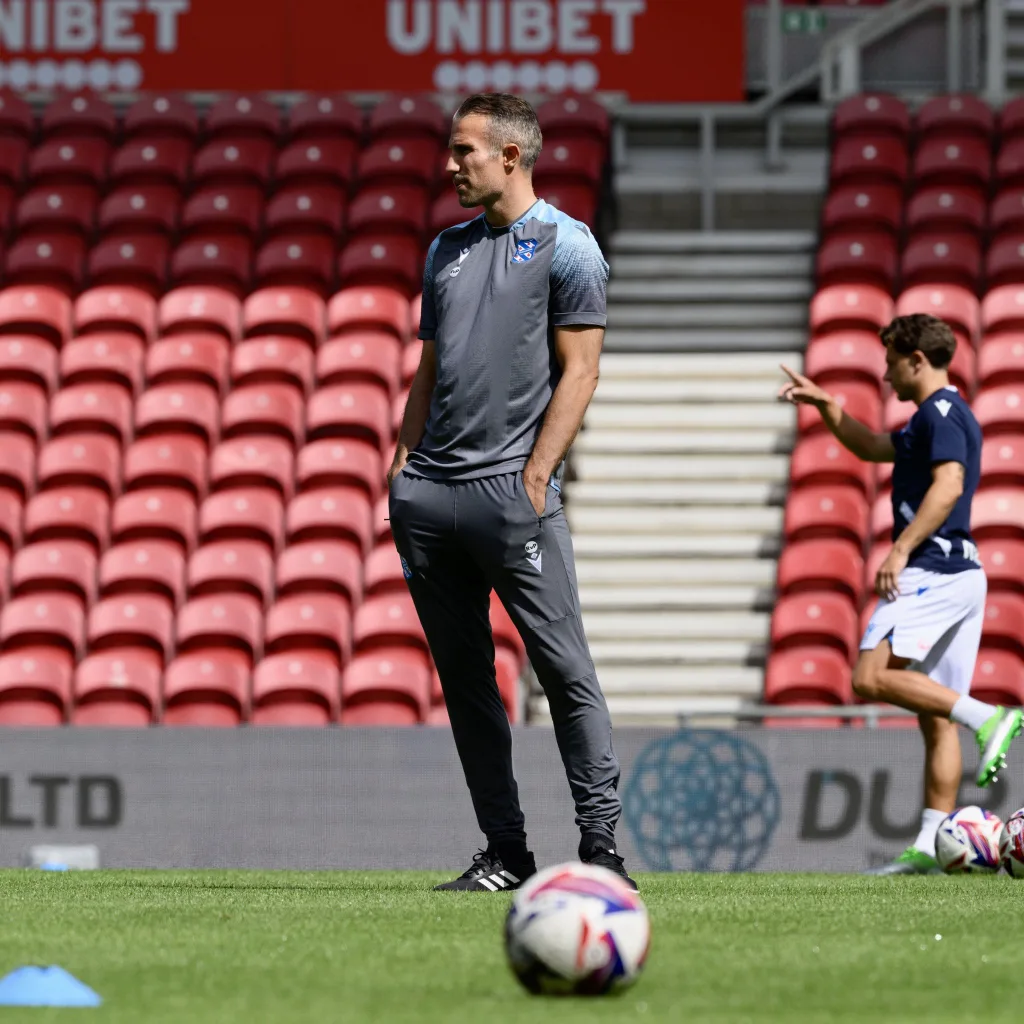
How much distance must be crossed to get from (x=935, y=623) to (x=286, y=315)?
5.97m

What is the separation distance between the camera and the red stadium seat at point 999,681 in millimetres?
8547

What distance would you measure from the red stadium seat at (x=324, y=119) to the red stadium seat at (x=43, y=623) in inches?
169

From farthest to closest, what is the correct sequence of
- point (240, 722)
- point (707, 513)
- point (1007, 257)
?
1. point (1007, 257)
2. point (707, 513)
3. point (240, 722)

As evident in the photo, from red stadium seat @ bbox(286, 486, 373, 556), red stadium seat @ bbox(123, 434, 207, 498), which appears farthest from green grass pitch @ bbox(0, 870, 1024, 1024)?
red stadium seat @ bbox(123, 434, 207, 498)

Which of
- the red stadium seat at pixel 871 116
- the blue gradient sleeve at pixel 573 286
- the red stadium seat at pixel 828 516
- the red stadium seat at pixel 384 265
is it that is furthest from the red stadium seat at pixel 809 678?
the red stadium seat at pixel 871 116

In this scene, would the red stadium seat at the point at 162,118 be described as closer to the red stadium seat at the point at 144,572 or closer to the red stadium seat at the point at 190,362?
the red stadium seat at the point at 190,362

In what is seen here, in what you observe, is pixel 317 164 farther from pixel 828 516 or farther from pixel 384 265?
pixel 828 516

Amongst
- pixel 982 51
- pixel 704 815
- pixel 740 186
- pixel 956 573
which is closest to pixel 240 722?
pixel 704 815

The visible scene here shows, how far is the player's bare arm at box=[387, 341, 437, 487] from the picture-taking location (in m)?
4.71

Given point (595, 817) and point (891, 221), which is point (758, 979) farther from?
point (891, 221)

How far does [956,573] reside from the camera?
6051 mm

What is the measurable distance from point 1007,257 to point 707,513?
2.39m

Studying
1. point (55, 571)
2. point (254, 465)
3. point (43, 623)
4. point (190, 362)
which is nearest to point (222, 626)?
point (43, 623)

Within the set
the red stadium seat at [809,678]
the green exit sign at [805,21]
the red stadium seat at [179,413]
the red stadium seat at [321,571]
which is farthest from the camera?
the green exit sign at [805,21]
